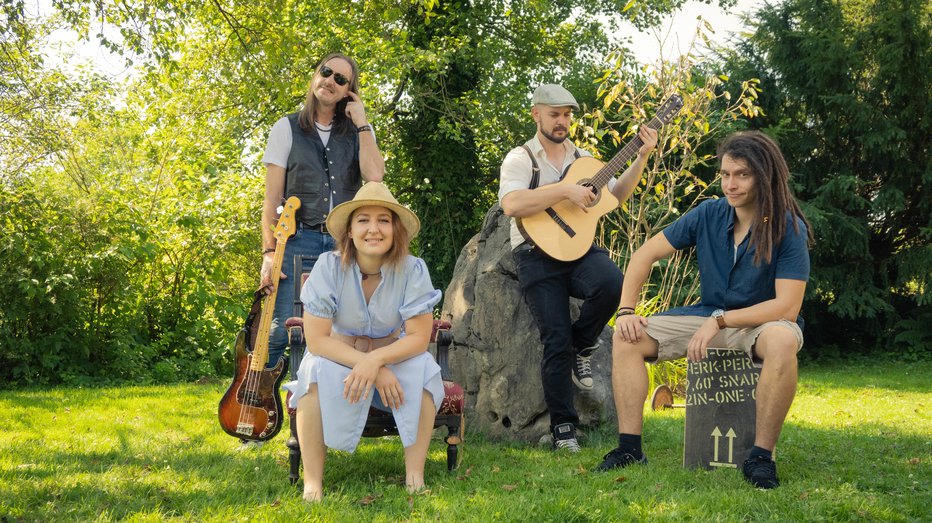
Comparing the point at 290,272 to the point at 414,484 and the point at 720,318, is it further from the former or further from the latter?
the point at 720,318

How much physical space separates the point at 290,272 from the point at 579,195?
168cm

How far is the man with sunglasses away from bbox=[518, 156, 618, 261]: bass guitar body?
935 millimetres

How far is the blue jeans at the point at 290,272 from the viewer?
437cm

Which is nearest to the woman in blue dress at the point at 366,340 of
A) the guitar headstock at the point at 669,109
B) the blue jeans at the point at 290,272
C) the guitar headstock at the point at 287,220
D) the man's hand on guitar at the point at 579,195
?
the guitar headstock at the point at 287,220

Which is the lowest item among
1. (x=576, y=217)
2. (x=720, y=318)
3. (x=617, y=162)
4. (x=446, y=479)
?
(x=446, y=479)

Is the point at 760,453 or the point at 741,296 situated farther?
the point at 741,296

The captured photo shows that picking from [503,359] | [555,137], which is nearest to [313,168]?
[555,137]

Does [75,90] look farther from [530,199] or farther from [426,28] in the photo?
[530,199]

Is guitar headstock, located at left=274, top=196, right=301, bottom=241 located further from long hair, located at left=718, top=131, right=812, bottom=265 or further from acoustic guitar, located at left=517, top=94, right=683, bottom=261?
long hair, located at left=718, top=131, right=812, bottom=265

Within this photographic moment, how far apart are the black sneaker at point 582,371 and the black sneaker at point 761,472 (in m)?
1.42

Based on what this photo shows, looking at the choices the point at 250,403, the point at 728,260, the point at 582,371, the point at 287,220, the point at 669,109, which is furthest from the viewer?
the point at 669,109

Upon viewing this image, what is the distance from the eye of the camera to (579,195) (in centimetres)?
466

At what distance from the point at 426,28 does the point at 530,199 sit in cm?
835

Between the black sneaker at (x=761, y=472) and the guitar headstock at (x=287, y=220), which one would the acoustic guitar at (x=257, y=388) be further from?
the black sneaker at (x=761, y=472)
